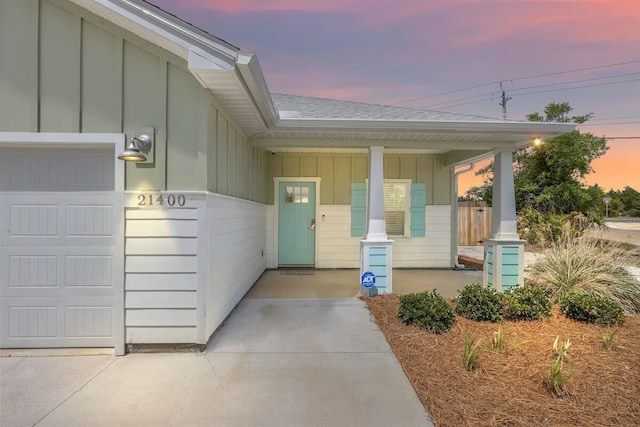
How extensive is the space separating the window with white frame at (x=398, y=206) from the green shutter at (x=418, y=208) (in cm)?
9

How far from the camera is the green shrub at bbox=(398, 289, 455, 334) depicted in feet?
11.6

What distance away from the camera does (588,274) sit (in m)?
4.42

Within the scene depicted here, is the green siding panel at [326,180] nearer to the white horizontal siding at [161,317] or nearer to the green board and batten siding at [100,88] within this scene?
the green board and batten siding at [100,88]

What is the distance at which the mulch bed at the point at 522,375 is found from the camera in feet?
6.90

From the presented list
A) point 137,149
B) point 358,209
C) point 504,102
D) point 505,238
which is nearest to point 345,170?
point 358,209

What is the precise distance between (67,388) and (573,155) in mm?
15817

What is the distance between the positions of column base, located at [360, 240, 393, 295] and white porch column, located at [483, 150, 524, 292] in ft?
5.85

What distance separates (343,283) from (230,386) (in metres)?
3.61

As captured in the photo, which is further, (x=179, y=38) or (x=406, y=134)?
(x=406, y=134)

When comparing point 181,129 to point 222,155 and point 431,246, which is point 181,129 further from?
point 431,246

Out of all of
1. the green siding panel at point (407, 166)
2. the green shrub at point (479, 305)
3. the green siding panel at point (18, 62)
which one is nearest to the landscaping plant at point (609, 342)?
the green shrub at point (479, 305)

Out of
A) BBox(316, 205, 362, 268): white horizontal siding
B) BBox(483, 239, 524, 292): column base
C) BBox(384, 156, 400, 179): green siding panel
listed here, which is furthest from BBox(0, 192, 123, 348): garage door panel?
BBox(384, 156, 400, 179): green siding panel

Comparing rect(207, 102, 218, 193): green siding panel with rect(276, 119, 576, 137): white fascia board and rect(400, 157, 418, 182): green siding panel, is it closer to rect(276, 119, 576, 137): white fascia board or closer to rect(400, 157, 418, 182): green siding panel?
rect(276, 119, 576, 137): white fascia board

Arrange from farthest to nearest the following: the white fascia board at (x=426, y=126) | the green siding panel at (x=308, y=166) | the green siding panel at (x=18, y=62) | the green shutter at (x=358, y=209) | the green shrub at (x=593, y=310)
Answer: the green siding panel at (x=308, y=166) < the green shutter at (x=358, y=209) < the white fascia board at (x=426, y=126) < the green shrub at (x=593, y=310) < the green siding panel at (x=18, y=62)
